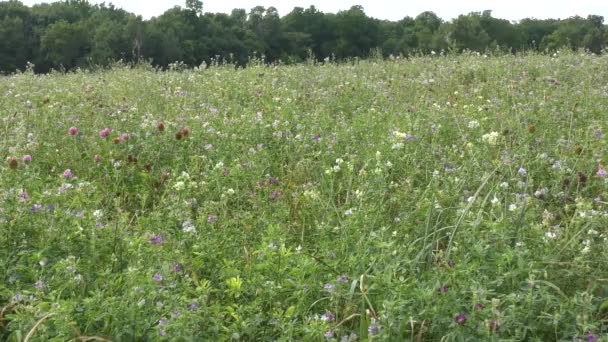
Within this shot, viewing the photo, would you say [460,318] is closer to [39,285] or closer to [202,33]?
[39,285]

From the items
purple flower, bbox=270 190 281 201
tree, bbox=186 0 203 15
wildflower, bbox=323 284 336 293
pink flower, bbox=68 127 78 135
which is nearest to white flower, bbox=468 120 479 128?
→ purple flower, bbox=270 190 281 201

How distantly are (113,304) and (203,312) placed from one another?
295 millimetres

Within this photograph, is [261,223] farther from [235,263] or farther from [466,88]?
[466,88]

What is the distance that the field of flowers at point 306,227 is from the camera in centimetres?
194

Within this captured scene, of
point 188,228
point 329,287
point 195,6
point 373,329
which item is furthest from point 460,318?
point 195,6

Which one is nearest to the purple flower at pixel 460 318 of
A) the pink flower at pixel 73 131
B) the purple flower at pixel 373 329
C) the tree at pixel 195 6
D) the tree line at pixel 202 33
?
the purple flower at pixel 373 329

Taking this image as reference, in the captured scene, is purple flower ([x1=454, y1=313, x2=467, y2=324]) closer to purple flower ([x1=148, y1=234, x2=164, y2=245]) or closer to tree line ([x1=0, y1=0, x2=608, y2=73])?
purple flower ([x1=148, y1=234, x2=164, y2=245])

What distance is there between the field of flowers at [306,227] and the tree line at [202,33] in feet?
78.1

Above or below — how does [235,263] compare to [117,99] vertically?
below

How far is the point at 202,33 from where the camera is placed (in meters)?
40.3

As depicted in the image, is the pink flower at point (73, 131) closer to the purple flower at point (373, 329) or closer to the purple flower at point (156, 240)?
the purple flower at point (156, 240)

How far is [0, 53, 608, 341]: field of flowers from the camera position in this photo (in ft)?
6.36

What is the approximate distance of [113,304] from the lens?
6.38ft

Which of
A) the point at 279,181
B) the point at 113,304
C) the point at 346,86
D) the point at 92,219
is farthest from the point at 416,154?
the point at 346,86
